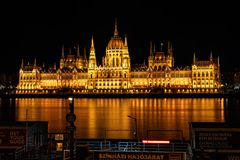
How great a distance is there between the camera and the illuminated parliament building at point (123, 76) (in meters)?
104

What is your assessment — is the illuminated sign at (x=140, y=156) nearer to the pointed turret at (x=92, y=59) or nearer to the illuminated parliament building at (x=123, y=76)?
the illuminated parliament building at (x=123, y=76)

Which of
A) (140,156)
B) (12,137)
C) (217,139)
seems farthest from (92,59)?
(140,156)

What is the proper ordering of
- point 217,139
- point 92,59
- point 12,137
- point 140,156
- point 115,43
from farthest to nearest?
point 115,43 < point 92,59 < point 12,137 < point 217,139 < point 140,156


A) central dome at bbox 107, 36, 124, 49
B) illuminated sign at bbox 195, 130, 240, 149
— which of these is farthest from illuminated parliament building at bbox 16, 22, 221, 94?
illuminated sign at bbox 195, 130, 240, 149

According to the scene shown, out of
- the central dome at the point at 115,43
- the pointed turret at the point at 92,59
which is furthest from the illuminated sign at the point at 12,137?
the central dome at the point at 115,43

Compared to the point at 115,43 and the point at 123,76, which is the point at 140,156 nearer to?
the point at 123,76

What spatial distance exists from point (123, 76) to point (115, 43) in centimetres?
1505

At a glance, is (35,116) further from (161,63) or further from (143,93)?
(161,63)

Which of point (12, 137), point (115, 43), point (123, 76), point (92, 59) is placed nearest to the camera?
point (12, 137)

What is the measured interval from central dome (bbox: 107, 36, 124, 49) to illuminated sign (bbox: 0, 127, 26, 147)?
105031 mm

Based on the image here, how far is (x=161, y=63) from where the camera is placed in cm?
11331

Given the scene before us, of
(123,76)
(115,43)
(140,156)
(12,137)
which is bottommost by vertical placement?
(140,156)

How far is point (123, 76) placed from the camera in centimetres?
10800

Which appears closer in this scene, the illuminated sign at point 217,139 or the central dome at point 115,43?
the illuminated sign at point 217,139
